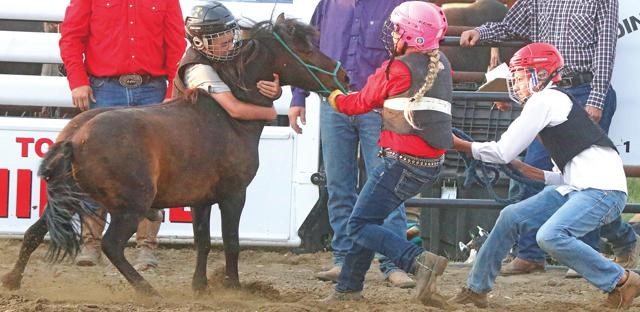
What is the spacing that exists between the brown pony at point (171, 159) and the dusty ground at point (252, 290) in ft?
0.68

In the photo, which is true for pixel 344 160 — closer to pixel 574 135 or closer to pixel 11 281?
pixel 574 135

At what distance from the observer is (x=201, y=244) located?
6.61 metres

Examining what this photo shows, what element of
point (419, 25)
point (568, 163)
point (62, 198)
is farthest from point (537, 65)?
point (62, 198)

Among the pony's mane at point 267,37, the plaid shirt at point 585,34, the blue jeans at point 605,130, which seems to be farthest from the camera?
the blue jeans at point 605,130

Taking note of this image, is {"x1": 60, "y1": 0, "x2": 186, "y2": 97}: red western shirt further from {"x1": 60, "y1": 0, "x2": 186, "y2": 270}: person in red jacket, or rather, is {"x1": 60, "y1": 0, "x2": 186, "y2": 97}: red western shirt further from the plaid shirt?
the plaid shirt

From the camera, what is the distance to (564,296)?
703 centimetres

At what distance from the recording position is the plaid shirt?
7.11 m

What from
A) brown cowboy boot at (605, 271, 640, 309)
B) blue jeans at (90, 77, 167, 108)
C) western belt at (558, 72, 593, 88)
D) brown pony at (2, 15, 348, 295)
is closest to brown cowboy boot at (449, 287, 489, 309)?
brown cowboy boot at (605, 271, 640, 309)

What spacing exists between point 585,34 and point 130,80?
2.77m

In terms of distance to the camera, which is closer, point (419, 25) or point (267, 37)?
point (419, 25)

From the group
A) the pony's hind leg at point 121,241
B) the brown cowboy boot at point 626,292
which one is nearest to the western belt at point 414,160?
the brown cowboy boot at point 626,292

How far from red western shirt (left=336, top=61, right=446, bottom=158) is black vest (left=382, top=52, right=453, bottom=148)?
0.08ft

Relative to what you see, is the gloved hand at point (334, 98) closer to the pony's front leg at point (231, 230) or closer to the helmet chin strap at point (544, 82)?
the pony's front leg at point (231, 230)

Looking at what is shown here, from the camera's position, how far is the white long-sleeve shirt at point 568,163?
5945 mm
